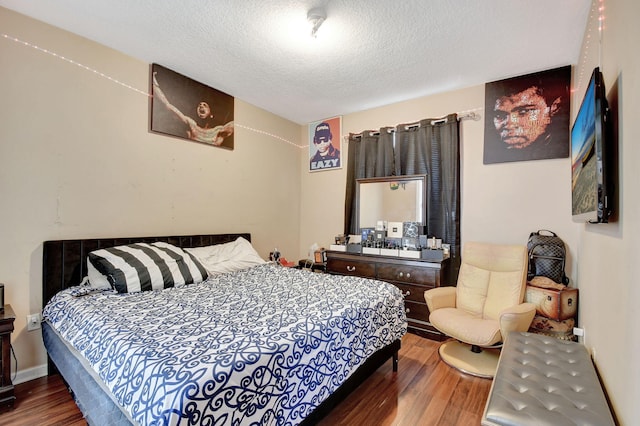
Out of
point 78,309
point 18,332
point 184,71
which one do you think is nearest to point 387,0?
point 184,71

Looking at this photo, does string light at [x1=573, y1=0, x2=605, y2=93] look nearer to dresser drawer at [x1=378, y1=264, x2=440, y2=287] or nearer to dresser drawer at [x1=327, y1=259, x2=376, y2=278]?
dresser drawer at [x1=378, y1=264, x2=440, y2=287]

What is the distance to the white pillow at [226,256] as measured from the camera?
2824 millimetres

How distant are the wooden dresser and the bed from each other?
77cm

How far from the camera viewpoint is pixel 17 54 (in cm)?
208

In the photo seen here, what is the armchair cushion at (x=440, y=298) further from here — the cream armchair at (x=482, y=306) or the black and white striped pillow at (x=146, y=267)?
the black and white striped pillow at (x=146, y=267)

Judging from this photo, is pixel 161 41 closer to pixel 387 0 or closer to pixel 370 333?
pixel 387 0

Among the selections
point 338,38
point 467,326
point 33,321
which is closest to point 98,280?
point 33,321

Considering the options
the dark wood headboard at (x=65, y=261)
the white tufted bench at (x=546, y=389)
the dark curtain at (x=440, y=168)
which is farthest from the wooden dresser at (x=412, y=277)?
the dark wood headboard at (x=65, y=261)

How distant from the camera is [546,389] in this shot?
51.2 inches

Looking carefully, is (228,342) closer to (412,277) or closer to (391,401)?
(391,401)

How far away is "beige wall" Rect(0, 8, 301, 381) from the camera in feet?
6.78

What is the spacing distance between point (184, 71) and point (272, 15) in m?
1.34

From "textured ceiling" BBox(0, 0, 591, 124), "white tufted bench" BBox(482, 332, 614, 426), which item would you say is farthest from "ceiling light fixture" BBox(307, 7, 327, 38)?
"white tufted bench" BBox(482, 332, 614, 426)

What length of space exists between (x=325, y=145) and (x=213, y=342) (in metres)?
3.46
